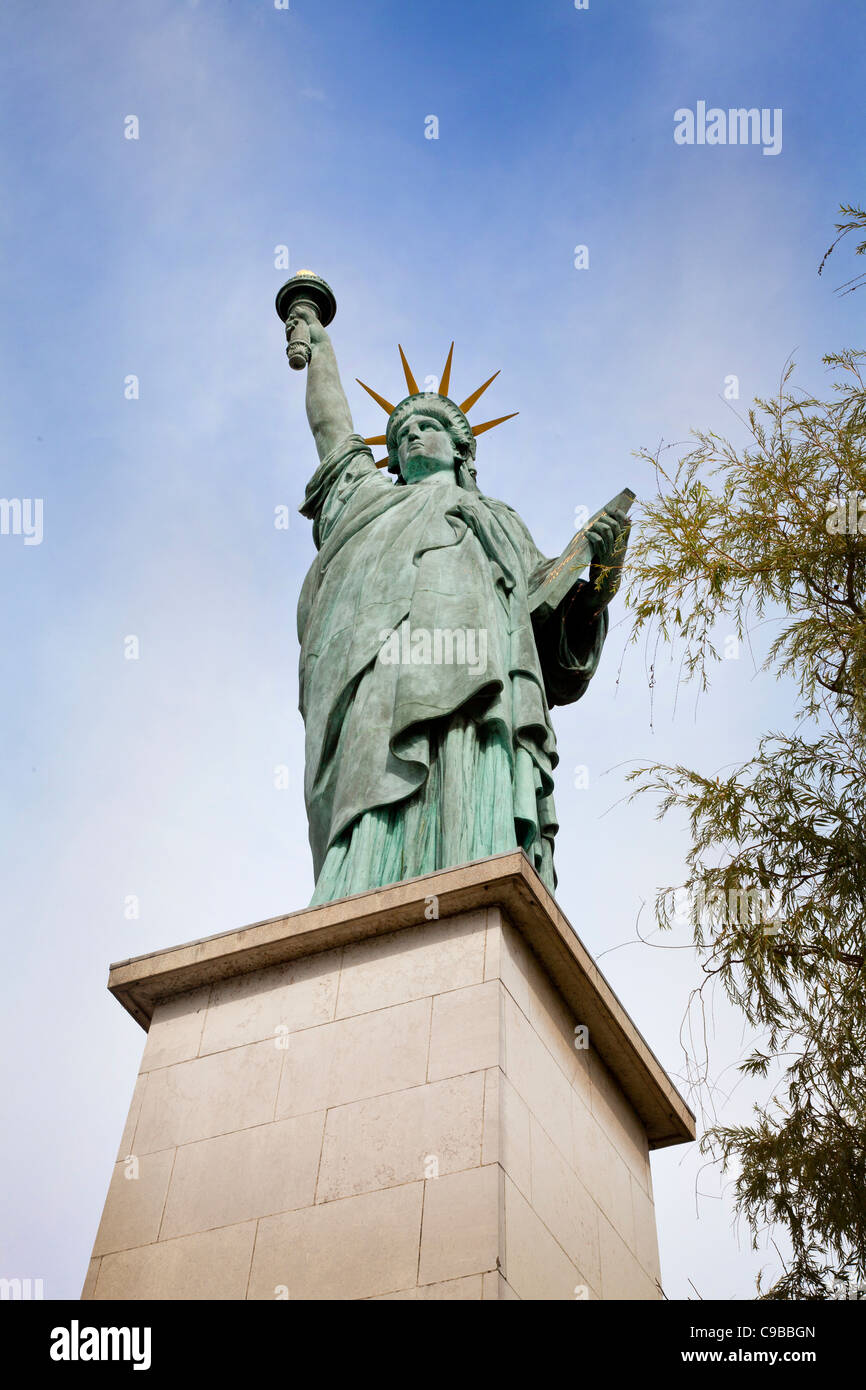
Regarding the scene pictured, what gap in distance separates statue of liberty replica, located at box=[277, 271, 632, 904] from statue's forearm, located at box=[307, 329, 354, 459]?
426 mm

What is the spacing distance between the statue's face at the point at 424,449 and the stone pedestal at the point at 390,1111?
3908 millimetres

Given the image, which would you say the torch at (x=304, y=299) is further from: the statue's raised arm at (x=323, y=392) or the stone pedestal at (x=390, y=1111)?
the stone pedestal at (x=390, y=1111)

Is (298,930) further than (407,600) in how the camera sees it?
No

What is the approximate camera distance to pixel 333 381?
10.4m

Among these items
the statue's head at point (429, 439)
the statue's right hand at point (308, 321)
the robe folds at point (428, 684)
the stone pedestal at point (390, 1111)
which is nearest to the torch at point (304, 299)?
the statue's right hand at point (308, 321)

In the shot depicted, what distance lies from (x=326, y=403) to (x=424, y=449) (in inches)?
53.3

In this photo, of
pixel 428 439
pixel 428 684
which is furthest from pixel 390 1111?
pixel 428 439

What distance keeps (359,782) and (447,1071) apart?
6.09 feet

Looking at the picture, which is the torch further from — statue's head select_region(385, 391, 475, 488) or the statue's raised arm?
statue's head select_region(385, 391, 475, 488)

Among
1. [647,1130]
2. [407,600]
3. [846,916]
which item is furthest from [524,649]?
[846,916]

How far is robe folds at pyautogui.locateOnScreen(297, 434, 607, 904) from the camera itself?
6500 millimetres

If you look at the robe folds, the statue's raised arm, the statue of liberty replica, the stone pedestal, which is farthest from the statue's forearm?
the stone pedestal
